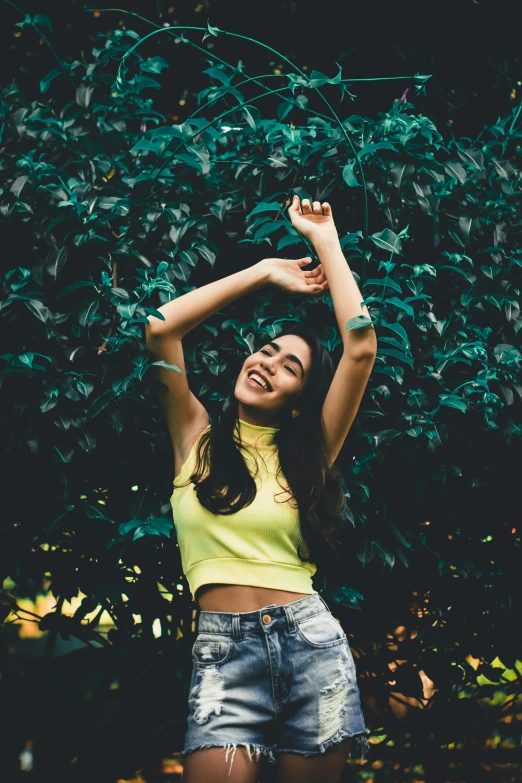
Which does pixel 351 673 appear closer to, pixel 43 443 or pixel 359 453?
pixel 359 453

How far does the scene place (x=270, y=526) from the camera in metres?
2.00

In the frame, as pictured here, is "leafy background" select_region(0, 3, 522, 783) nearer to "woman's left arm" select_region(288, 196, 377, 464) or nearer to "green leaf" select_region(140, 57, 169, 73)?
"green leaf" select_region(140, 57, 169, 73)

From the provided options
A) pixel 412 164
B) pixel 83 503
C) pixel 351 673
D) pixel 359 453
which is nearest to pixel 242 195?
pixel 412 164

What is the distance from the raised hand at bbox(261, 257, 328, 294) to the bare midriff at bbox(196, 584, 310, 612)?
2.78ft

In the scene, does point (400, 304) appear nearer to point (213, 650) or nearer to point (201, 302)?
point (201, 302)

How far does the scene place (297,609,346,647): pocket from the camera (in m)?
1.92

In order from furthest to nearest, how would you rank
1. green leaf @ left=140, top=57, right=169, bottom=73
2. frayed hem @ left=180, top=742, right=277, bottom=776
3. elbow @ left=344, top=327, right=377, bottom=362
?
green leaf @ left=140, top=57, right=169, bottom=73
elbow @ left=344, top=327, right=377, bottom=362
frayed hem @ left=180, top=742, right=277, bottom=776

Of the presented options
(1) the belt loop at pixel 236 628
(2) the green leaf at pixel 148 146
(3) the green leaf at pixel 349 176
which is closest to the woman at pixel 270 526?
(1) the belt loop at pixel 236 628

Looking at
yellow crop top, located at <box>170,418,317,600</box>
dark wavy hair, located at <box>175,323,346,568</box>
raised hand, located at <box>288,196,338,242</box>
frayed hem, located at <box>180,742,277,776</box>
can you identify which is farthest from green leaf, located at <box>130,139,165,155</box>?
frayed hem, located at <box>180,742,277,776</box>

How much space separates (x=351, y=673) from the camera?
1.96 m

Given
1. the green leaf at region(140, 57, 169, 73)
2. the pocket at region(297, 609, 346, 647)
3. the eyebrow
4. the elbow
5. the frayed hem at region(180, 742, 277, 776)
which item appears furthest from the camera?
the green leaf at region(140, 57, 169, 73)

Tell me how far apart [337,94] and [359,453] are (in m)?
1.89

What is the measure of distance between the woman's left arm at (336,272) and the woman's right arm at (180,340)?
0.17 metres

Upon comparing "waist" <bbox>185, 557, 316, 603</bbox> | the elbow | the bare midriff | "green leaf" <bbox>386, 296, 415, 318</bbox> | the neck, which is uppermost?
"green leaf" <bbox>386, 296, 415, 318</bbox>
